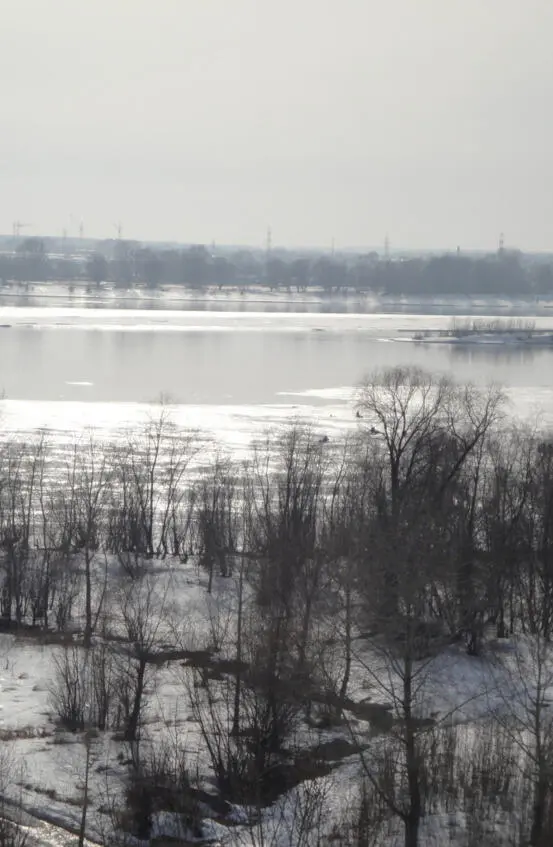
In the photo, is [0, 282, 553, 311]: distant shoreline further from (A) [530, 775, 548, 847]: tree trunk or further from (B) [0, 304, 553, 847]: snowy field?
(A) [530, 775, 548, 847]: tree trunk

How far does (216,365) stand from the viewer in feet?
91.6

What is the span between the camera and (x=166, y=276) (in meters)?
72.2

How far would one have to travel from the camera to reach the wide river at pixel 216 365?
2053 centimetres

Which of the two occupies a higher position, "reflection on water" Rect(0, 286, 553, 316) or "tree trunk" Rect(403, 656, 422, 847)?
A: "reflection on water" Rect(0, 286, 553, 316)

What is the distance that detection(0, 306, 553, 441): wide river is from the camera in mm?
20531

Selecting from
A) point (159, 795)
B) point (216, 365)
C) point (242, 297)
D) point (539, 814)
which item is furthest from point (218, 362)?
point (242, 297)

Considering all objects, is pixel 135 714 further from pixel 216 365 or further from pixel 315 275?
pixel 315 275

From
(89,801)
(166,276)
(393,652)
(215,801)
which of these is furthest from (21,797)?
(166,276)

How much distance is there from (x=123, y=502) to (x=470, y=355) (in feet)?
64.2

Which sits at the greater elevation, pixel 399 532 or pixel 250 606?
pixel 399 532

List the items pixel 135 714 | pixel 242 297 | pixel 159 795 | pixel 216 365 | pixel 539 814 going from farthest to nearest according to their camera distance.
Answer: pixel 242 297, pixel 216 365, pixel 135 714, pixel 159 795, pixel 539 814

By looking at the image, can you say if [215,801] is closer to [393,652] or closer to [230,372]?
[393,652]

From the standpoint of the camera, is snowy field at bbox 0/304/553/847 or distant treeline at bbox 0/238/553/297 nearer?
snowy field at bbox 0/304/553/847

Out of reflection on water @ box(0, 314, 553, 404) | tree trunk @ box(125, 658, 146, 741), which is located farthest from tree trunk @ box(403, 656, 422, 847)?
reflection on water @ box(0, 314, 553, 404)
